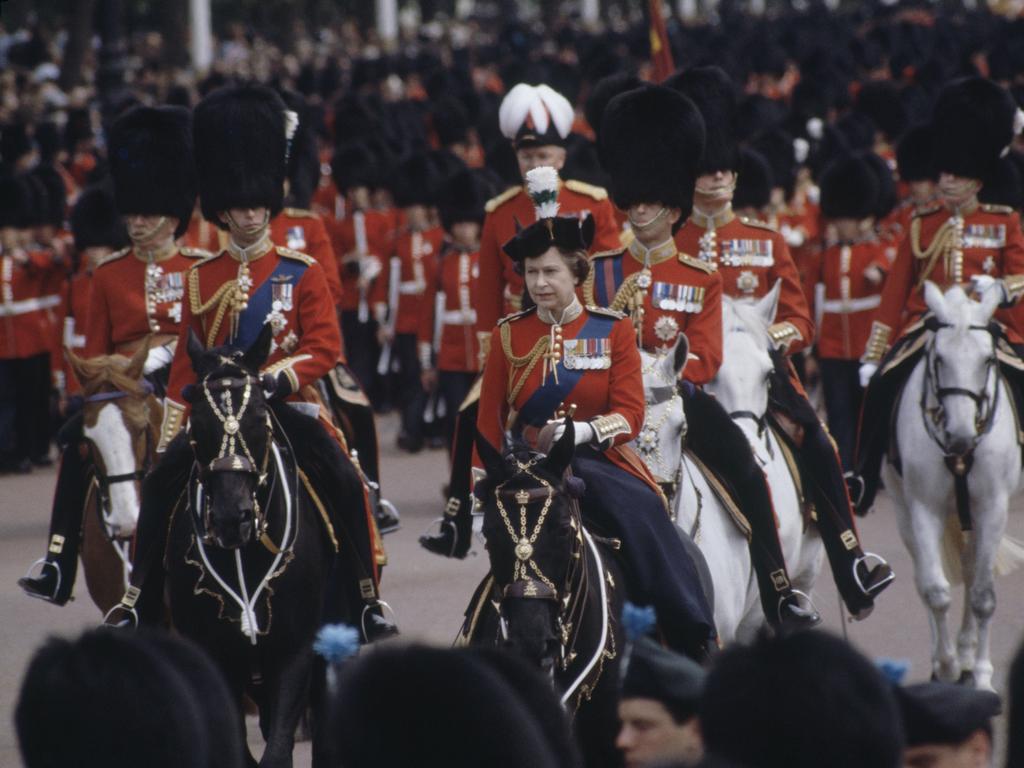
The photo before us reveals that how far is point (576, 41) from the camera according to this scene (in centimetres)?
3288

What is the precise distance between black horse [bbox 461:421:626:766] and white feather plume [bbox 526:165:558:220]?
5.15ft

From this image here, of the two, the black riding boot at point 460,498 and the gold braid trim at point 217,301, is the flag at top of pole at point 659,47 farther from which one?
the gold braid trim at point 217,301

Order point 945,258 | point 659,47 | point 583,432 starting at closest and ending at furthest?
point 583,432 → point 945,258 → point 659,47

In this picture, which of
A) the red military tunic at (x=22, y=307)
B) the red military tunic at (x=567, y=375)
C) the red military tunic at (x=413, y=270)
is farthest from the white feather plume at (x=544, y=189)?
the red military tunic at (x=413, y=270)

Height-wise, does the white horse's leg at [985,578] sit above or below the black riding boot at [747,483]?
below

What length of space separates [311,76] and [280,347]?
20456 millimetres

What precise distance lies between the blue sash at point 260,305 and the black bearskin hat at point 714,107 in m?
1.78

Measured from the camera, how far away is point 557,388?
21.1 ft

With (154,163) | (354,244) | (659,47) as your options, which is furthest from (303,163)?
(354,244)

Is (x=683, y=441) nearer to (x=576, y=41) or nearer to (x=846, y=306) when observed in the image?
(x=846, y=306)

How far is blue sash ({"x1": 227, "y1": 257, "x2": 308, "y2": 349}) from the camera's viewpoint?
735cm

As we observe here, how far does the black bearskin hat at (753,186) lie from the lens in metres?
14.3

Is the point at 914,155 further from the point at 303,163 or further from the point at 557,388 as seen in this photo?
the point at 557,388

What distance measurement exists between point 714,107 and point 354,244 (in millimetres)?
7588
